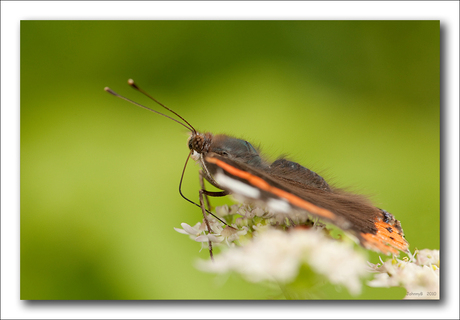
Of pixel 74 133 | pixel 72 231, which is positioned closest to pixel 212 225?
A: pixel 72 231

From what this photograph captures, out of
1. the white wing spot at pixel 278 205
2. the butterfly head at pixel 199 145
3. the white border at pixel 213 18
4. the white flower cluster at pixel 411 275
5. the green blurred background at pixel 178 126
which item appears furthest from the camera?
the green blurred background at pixel 178 126

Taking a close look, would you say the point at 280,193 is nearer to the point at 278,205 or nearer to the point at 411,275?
the point at 278,205

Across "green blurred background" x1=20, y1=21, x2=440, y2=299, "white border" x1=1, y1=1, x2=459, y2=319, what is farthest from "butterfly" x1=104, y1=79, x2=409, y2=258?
"white border" x1=1, y1=1, x2=459, y2=319

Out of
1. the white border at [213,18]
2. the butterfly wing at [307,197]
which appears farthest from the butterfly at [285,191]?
the white border at [213,18]

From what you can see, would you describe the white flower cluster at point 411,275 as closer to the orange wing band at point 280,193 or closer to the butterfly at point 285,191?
the butterfly at point 285,191

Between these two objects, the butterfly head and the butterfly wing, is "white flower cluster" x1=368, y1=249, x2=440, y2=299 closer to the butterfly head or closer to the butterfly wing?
the butterfly wing

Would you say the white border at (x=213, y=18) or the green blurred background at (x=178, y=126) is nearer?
the white border at (x=213, y=18)

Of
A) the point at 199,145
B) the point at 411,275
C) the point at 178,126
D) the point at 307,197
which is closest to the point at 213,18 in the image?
the point at 199,145
